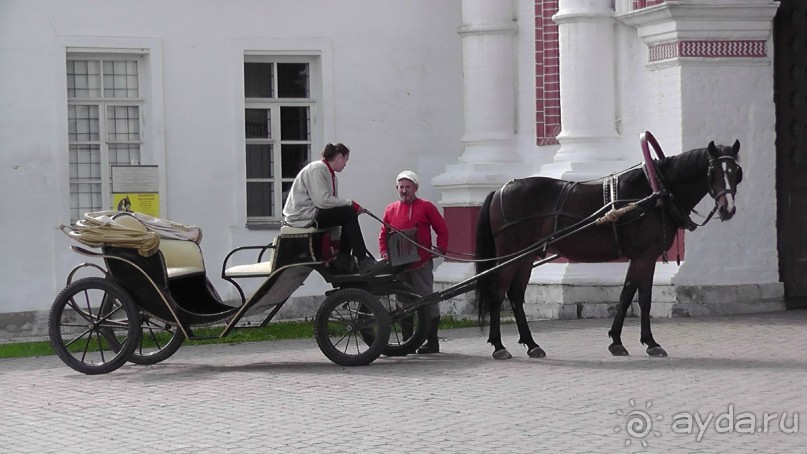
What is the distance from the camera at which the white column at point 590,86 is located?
1561 centimetres

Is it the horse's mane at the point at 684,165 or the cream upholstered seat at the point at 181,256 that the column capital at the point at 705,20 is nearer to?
the horse's mane at the point at 684,165

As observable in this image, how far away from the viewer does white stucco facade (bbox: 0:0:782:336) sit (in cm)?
1511

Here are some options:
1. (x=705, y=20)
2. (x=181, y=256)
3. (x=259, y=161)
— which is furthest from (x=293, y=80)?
(x=181, y=256)

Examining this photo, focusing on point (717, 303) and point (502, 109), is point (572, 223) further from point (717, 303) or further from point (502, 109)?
point (502, 109)

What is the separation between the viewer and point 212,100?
1686 centimetres

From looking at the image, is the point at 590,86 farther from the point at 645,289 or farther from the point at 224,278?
the point at 224,278

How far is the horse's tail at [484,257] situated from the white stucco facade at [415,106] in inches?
129

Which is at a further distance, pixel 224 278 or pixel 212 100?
pixel 212 100

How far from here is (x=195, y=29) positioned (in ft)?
55.2

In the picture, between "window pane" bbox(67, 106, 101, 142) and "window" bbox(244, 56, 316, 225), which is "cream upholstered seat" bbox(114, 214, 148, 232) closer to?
"window pane" bbox(67, 106, 101, 142)

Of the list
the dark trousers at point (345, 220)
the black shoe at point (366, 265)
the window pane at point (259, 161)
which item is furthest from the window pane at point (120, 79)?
the black shoe at point (366, 265)

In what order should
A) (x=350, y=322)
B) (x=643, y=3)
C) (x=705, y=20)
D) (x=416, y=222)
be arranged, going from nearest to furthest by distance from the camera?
1. (x=350, y=322)
2. (x=416, y=222)
3. (x=705, y=20)
4. (x=643, y=3)

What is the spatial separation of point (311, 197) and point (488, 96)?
5.68 m

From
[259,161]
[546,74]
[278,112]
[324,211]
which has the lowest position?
[324,211]
